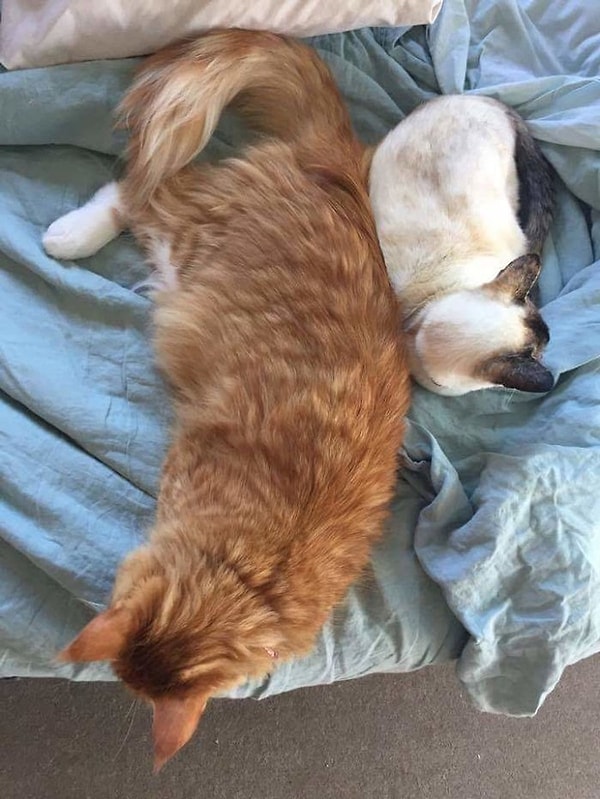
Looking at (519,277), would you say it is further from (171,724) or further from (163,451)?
(171,724)

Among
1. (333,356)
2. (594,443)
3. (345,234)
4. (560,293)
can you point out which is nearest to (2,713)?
(333,356)

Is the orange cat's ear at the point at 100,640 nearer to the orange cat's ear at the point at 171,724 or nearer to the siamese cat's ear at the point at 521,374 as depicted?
the orange cat's ear at the point at 171,724

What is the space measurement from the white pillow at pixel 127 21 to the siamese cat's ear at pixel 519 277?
552 mm

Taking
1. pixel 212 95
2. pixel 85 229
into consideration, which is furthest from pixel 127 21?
pixel 85 229

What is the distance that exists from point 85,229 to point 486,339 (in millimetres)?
752

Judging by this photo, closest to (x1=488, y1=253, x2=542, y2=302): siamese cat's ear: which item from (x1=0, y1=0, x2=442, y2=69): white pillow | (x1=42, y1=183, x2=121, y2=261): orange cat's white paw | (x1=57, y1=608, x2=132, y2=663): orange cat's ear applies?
(x1=0, y1=0, x2=442, y2=69): white pillow

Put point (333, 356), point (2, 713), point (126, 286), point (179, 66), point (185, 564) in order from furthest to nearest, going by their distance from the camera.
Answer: point (2, 713), point (126, 286), point (179, 66), point (333, 356), point (185, 564)

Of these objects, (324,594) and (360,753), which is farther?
(360,753)

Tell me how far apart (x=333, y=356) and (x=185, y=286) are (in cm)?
32

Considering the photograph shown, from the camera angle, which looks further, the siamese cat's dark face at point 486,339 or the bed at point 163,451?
the siamese cat's dark face at point 486,339

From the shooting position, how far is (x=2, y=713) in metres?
1.57

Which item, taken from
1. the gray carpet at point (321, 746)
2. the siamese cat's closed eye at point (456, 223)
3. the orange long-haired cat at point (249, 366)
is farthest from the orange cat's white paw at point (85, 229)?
the gray carpet at point (321, 746)

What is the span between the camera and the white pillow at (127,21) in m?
1.35

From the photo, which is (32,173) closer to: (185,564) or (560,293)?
(185,564)
